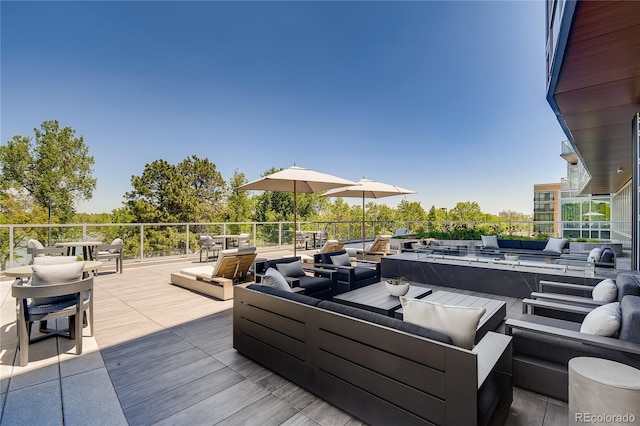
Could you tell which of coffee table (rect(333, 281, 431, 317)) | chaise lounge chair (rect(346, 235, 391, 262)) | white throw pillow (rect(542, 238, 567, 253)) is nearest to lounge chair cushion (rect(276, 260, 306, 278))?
coffee table (rect(333, 281, 431, 317))

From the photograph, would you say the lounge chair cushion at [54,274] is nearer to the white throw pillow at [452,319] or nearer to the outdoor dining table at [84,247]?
the white throw pillow at [452,319]

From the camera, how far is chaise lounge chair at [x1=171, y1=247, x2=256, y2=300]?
4992 millimetres

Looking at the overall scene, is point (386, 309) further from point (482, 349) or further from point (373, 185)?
point (373, 185)

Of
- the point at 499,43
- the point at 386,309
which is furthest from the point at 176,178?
the point at 386,309

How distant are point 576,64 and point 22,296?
5.92 m

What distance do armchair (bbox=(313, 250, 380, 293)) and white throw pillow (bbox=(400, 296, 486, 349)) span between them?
114 inches

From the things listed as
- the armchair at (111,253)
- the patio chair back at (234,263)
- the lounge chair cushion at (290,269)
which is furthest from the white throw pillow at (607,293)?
the armchair at (111,253)

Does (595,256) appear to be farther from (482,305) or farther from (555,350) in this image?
(555,350)

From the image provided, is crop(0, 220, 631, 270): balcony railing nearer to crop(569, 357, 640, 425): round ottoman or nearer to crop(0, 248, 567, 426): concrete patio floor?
crop(0, 248, 567, 426): concrete patio floor

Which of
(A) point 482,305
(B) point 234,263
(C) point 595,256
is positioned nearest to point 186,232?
(B) point 234,263

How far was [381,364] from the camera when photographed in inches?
70.9

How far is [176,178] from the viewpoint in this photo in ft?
83.0

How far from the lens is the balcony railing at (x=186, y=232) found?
21.7 feet

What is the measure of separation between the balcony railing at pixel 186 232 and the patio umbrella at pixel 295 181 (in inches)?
160
